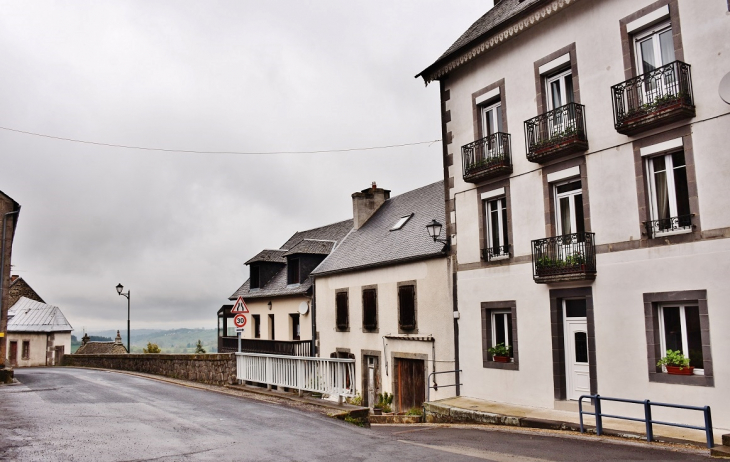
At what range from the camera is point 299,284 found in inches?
1111

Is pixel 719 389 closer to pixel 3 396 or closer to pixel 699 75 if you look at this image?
pixel 699 75

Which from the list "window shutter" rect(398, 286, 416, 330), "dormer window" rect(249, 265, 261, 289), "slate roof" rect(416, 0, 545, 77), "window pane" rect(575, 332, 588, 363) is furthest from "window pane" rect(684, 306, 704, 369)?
"dormer window" rect(249, 265, 261, 289)

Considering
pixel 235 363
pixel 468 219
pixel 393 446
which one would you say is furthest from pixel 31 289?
pixel 393 446

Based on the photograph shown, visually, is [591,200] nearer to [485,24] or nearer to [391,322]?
[485,24]

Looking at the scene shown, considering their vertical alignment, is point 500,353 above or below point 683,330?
below

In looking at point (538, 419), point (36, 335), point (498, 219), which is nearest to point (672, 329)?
point (538, 419)

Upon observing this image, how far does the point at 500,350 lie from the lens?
15.4 m

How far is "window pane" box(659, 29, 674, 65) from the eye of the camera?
39.4 feet

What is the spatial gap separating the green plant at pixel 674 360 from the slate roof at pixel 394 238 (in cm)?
755

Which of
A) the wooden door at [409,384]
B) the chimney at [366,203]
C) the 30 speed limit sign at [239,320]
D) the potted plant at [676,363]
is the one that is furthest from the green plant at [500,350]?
the chimney at [366,203]

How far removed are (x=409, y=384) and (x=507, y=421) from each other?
6.98 meters

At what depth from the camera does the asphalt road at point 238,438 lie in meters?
8.80

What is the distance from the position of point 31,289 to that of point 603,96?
178ft

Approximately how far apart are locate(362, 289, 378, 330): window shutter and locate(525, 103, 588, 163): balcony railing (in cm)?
930
